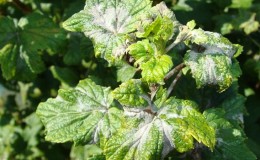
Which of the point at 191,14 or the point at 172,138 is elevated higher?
the point at 172,138

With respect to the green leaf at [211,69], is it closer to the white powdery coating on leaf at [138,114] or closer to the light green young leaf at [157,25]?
the light green young leaf at [157,25]

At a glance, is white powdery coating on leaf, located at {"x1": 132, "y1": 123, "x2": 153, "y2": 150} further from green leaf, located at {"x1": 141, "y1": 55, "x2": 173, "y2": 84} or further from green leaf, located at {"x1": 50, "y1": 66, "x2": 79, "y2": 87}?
green leaf, located at {"x1": 50, "y1": 66, "x2": 79, "y2": 87}

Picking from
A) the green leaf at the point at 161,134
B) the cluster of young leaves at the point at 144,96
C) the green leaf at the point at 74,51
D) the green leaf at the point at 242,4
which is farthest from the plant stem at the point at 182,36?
the green leaf at the point at 242,4

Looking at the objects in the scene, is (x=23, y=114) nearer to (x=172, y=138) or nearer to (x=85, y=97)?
(x=85, y=97)

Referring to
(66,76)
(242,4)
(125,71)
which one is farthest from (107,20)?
(242,4)

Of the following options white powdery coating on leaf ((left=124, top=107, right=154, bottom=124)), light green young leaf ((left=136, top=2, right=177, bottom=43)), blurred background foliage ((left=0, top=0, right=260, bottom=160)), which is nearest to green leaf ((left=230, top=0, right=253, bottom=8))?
blurred background foliage ((left=0, top=0, right=260, bottom=160))

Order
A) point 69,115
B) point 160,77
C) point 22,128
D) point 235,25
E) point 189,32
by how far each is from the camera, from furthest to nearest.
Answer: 1. point 22,128
2. point 235,25
3. point 69,115
4. point 189,32
5. point 160,77

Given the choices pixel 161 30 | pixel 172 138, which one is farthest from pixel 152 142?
pixel 161 30

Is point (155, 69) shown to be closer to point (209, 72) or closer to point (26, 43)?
point (209, 72)
